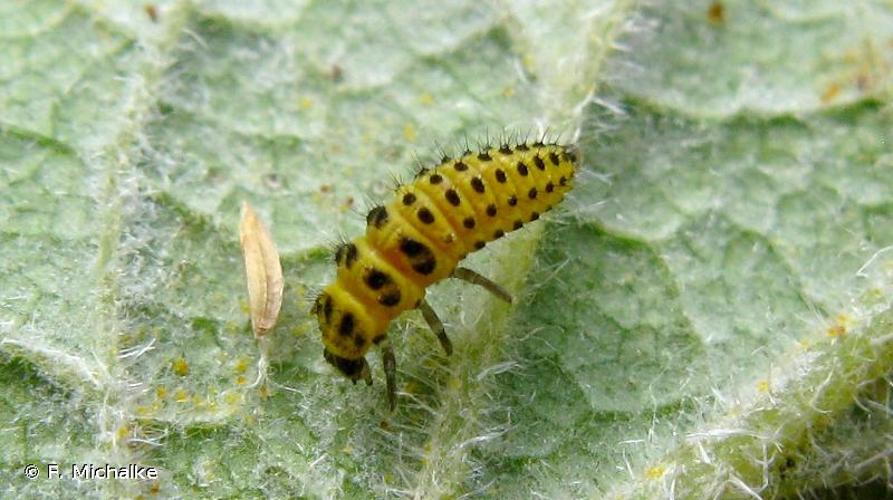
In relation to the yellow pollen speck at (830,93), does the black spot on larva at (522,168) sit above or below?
above

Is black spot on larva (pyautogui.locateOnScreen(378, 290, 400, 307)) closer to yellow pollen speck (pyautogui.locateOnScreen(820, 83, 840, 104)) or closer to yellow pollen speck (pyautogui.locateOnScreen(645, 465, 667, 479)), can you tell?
yellow pollen speck (pyautogui.locateOnScreen(645, 465, 667, 479))

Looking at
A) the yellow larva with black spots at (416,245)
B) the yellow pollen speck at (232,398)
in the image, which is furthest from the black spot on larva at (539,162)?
the yellow pollen speck at (232,398)

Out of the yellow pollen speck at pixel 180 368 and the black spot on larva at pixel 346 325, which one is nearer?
the black spot on larva at pixel 346 325

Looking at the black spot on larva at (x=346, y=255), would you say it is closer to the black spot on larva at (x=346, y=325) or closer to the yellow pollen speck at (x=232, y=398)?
the black spot on larva at (x=346, y=325)

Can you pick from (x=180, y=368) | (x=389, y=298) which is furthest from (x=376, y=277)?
(x=180, y=368)

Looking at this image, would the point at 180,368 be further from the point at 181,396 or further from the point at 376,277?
the point at 376,277

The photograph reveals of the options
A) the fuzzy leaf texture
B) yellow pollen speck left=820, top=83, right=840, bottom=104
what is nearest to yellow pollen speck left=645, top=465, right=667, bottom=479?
the fuzzy leaf texture
